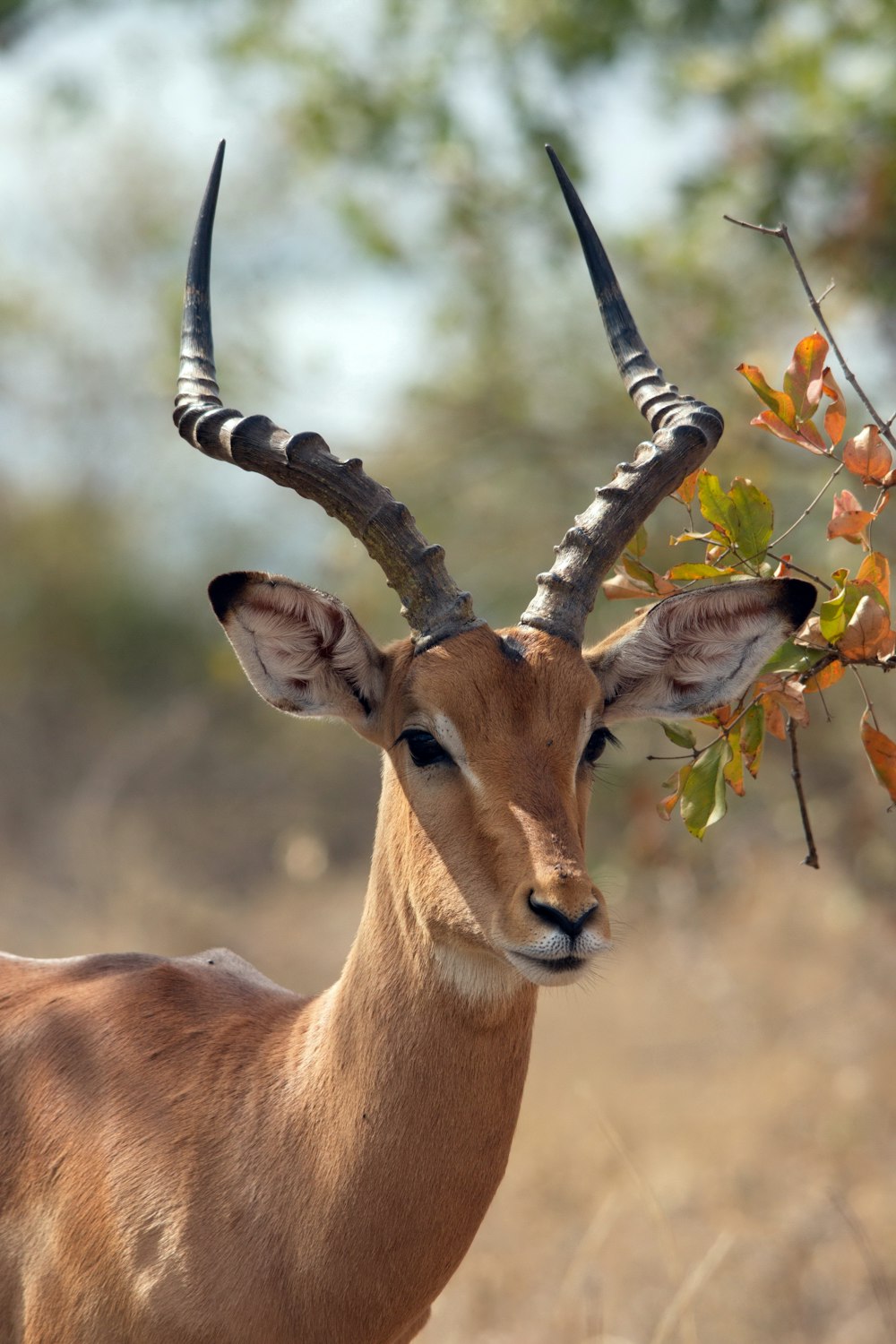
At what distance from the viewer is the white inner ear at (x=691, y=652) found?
434cm

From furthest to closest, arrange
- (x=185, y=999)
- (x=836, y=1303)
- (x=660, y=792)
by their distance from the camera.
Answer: (x=660, y=792) < (x=836, y=1303) < (x=185, y=999)

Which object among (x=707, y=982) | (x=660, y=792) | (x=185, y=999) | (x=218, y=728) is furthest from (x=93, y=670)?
(x=185, y=999)

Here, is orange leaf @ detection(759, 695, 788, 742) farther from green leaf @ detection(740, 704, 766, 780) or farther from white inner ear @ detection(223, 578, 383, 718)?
white inner ear @ detection(223, 578, 383, 718)

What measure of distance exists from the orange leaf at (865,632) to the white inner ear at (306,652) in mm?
1369

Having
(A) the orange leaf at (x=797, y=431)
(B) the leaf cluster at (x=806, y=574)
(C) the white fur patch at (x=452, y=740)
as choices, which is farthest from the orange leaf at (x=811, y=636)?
(C) the white fur patch at (x=452, y=740)

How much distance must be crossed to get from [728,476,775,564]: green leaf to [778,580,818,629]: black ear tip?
0.46 ft

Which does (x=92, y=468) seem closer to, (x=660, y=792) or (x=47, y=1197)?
(x=660, y=792)

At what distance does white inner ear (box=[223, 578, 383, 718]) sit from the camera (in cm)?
434

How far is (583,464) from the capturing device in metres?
12.9

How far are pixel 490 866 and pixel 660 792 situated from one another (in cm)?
787

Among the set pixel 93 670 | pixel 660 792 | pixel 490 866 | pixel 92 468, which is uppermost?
pixel 92 468

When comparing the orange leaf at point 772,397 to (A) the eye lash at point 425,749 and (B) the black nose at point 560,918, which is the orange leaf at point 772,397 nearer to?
(A) the eye lash at point 425,749

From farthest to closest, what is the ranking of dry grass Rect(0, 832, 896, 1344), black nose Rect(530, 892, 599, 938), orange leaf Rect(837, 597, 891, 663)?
dry grass Rect(0, 832, 896, 1344), orange leaf Rect(837, 597, 891, 663), black nose Rect(530, 892, 599, 938)

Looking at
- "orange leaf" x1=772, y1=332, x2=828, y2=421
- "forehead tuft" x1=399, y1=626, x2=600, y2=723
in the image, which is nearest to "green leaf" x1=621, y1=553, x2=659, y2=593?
"forehead tuft" x1=399, y1=626, x2=600, y2=723
